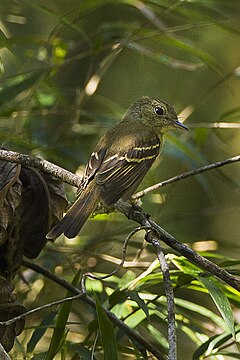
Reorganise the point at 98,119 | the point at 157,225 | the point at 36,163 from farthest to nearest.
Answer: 1. the point at 98,119
2. the point at 36,163
3. the point at 157,225

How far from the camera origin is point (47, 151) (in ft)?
14.5

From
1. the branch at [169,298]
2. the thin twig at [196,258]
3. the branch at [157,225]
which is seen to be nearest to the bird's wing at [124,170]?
the branch at [157,225]

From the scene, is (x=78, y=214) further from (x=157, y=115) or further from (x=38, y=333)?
(x=157, y=115)

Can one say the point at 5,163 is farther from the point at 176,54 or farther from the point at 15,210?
the point at 176,54

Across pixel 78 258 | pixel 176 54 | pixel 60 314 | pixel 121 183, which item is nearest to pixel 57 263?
pixel 78 258

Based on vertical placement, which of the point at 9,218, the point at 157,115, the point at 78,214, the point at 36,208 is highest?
the point at 157,115

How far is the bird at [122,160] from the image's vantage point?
11.9 ft

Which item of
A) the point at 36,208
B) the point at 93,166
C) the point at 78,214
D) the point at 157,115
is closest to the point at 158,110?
the point at 157,115

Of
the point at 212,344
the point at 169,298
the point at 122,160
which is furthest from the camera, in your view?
the point at 122,160

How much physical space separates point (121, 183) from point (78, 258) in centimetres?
55

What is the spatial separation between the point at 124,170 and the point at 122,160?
0.10 metres

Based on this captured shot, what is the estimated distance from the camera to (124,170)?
4242 millimetres

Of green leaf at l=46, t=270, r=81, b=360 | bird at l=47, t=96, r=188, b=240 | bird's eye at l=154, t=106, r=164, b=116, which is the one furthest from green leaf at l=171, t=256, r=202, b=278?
bird's eye at l=154, t=106, r=164, b=116

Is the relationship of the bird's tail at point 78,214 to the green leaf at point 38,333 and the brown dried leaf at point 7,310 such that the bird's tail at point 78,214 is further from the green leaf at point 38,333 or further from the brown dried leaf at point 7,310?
the green leaf at point 38,333
